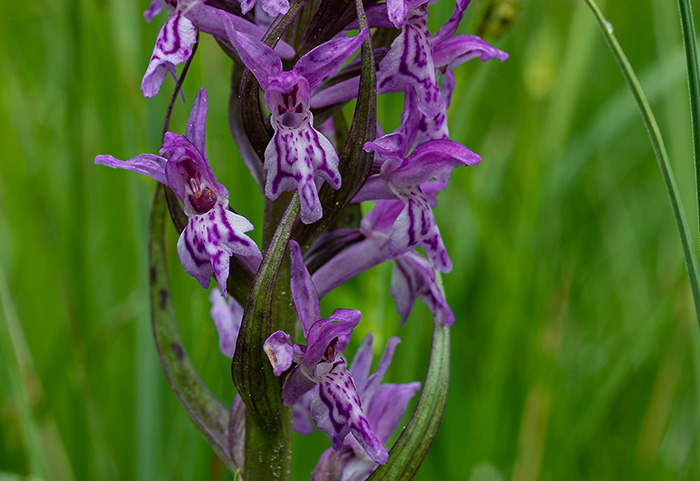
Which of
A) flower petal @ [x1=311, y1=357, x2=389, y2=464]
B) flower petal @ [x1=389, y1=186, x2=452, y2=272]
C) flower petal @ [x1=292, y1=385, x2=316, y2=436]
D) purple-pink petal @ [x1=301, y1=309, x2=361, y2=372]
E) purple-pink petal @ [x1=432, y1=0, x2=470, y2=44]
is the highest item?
purple-pink petal @ [x1=432, y1=0, x2=470, y2=44]

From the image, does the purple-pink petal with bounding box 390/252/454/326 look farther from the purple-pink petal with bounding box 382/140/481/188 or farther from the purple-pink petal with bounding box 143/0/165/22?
the purple-pink petal with bounding box 143/0/165/22

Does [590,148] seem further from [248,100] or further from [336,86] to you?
[248,100]

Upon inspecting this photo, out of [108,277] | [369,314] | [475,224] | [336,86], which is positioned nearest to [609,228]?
[475,224]

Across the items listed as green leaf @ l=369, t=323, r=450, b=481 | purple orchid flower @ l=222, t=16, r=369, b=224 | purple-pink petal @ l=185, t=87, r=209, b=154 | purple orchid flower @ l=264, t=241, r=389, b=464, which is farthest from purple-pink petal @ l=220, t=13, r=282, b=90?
green leaf @ l=369, t=323, r=450, b=481

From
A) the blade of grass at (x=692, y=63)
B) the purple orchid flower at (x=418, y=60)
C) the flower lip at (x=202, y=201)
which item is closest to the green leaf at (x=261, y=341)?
the flower lip at (x=202, y=201)

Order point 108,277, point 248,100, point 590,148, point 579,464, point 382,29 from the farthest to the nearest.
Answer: point 108,277 → point 590,148 → point 579,464 → point 382,29 → point 248,100

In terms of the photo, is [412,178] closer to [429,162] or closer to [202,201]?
[429,162]
